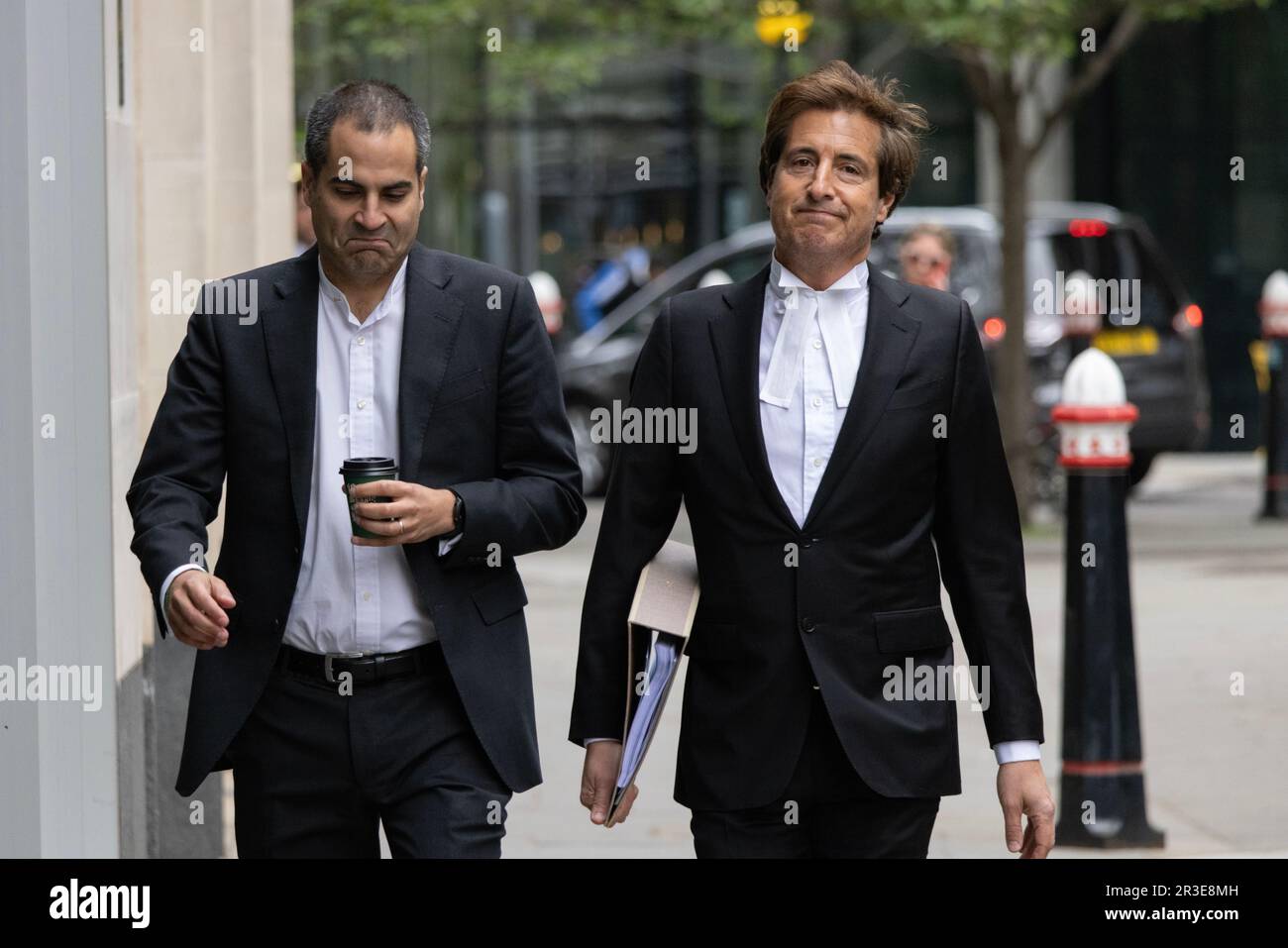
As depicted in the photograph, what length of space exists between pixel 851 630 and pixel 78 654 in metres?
1.65

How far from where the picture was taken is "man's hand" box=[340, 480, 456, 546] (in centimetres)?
335

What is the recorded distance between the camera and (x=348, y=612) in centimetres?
357

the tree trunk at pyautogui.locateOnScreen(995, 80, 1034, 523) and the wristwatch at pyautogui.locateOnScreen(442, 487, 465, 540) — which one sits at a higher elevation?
the tree trunk at pyautogui.locateOnScreen(995, 80, 1034, 523)

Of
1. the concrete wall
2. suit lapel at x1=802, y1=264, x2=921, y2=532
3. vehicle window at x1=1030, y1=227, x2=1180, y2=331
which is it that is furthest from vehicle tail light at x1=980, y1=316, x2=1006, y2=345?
suit lapel at x1=802, y1=264, x2=921, y2=532

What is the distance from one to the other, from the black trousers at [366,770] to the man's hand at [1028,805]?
842 mm

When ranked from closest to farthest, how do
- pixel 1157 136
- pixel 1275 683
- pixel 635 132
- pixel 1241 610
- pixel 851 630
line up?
pixel 851 630, pixel 1275 683, pixel 1241 610, pixel 1157 136, pixel 635 132

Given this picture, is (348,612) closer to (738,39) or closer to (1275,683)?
(1275,683)

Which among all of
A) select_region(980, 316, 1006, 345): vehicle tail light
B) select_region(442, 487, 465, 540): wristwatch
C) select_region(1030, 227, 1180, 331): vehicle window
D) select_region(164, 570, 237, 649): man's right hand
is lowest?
select_region(164, 570, 237, 649): man's right hand

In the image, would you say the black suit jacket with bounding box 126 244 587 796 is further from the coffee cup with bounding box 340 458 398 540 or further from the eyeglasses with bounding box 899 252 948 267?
the eyeglasses with bounding box 899 252 948 267

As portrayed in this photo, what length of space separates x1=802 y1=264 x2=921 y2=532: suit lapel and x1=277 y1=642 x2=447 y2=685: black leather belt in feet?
2.14

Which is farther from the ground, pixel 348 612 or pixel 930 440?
pixel 930 440

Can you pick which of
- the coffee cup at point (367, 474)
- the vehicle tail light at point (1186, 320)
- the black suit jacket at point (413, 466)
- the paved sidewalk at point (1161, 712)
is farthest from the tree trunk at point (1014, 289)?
the coffee cup at point (367, 474)

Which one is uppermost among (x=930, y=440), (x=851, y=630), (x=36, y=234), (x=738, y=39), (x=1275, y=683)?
(x=738, y=39)
